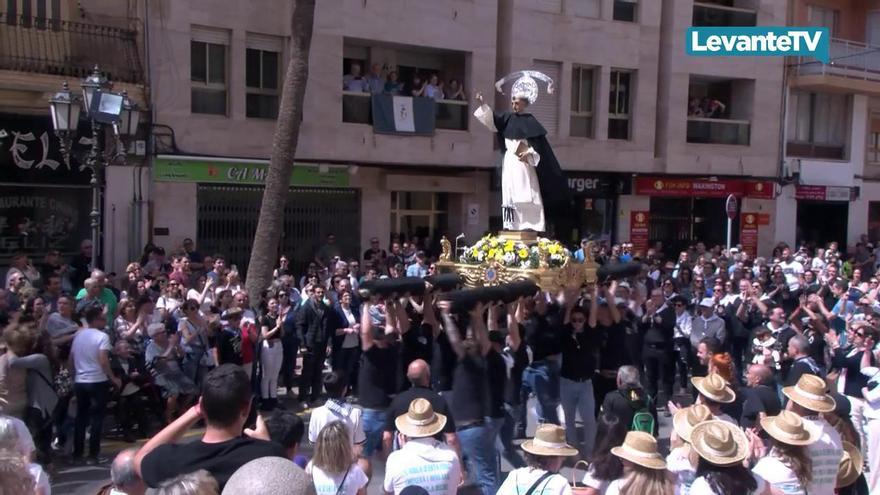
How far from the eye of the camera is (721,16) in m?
24.2

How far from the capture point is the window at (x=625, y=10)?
885 inches

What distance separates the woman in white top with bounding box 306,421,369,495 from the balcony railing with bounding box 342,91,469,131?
14458 millimetres

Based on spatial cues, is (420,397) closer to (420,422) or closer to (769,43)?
(420,422)

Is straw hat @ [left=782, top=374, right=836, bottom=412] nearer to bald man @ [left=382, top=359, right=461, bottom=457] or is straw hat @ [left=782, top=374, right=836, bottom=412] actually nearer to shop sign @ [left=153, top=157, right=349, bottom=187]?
bald man @ [left=382, top=359, right=461, bottom=457]

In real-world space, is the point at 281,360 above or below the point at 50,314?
below

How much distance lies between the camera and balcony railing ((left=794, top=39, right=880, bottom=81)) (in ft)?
81.1

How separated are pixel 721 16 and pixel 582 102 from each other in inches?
→ 209

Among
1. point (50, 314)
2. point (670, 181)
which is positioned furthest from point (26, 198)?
point (670, 181)

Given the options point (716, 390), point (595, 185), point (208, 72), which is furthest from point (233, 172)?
point (716, 390)

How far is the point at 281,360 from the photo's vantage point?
11.2 meters

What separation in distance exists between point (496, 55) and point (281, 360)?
11.8 meters

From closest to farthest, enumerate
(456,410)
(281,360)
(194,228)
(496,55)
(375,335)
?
1. (456,410)
2. (375,335)
3. (281,360)
4. (194,228)
5. (496,55)

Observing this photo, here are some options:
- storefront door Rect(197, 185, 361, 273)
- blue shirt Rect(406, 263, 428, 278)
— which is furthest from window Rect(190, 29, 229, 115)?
blue shirt Rect(406, 263, 428, 278)

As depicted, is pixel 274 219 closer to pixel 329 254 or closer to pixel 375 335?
pixel 329 254
